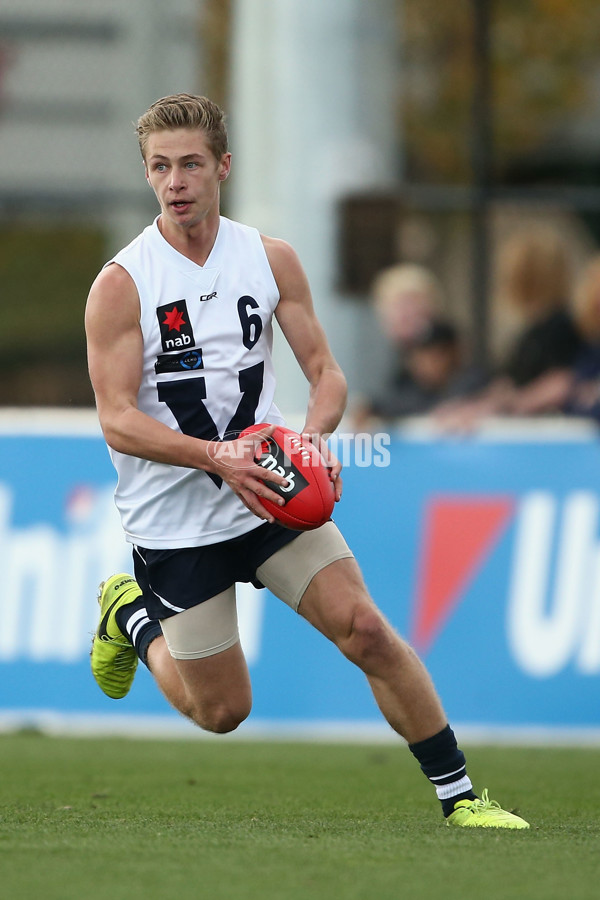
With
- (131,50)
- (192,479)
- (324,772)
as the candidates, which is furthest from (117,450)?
(131,50)

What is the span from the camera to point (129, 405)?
536 centimetres

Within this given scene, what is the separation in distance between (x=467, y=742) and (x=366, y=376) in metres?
3.25

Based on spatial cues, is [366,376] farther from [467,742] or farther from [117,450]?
[117,450]

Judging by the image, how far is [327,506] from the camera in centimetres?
528

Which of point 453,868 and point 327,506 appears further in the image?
point 327,506

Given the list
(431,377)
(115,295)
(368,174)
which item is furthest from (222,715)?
(368,174)

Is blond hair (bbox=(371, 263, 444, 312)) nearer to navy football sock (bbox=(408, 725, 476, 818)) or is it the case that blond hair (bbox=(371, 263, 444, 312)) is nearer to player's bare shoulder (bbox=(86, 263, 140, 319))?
player's bare shoulder (bbox=(86, 263, 140, 319))

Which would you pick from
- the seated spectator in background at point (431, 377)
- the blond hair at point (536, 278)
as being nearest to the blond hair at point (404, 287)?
the seated spectator in background at point (431, 377)

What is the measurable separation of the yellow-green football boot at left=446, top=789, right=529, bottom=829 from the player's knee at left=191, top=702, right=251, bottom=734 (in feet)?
2.85

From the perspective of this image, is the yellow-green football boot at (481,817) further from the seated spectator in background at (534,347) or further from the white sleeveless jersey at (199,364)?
the seated spectator in background at (534,347)

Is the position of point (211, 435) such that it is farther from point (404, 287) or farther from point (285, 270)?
point (404, 287)

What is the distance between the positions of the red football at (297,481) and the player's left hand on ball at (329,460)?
42mm

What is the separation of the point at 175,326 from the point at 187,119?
0.72 metres

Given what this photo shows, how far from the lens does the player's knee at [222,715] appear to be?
5797 millimetres
